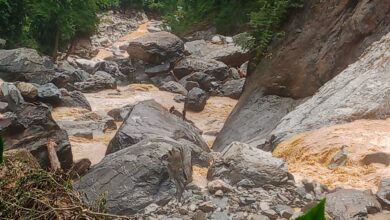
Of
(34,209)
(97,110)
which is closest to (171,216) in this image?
(34,209)

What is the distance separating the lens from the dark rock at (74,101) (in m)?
14.9

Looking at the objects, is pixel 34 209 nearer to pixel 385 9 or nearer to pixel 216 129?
pixel 385 9

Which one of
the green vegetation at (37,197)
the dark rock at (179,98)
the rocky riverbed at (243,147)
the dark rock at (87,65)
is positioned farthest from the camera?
the dark rock at (87,65)

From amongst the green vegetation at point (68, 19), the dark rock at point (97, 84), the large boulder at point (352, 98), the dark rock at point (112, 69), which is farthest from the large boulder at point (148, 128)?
the dark rock at point (112, 69)

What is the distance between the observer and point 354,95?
7516 millimetres

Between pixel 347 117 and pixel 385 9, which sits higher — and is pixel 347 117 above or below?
below

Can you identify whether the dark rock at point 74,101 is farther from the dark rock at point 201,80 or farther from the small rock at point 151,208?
the small rock at point 151,208

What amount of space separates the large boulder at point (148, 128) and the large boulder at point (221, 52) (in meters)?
9.20

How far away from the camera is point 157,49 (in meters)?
19.9

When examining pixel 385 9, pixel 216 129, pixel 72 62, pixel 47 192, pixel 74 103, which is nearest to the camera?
pixel 47 192

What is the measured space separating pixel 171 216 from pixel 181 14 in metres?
20.0

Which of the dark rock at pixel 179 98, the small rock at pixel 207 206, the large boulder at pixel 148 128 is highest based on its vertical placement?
the small rock at pixel 207 206

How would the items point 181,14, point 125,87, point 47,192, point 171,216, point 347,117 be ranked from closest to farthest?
Answer: point 47,192 → point 171,216 → point 347,117 → point 125,87 → point 181,14

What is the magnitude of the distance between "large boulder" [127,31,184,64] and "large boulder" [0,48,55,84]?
4474 millimetres
